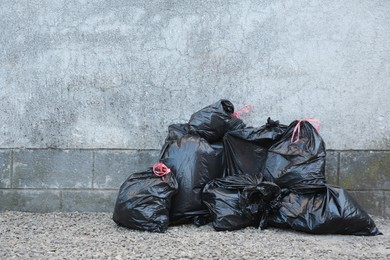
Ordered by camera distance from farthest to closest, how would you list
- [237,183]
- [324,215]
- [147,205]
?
1. [237,183]
2. [147,205]
3. [324,215]

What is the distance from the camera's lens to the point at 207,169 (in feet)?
17.9

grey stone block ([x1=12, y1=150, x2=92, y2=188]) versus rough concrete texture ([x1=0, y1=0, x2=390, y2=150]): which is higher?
rough concrete texture ([x1=0, y1=0, x2=390, y2=150])

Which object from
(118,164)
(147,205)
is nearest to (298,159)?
(147,205)

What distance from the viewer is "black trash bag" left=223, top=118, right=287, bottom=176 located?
5.55 meters

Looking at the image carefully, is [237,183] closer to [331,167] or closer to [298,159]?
[298,159]

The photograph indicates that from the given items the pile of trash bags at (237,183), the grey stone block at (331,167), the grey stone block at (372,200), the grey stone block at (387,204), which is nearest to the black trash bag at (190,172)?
the pile of trash bags at (237,183)

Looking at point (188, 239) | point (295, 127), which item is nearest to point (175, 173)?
point (188, 239)

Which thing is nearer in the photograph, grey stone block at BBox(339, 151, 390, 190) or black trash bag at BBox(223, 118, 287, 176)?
black trash bag at BBox(223, 118, 287, 176)

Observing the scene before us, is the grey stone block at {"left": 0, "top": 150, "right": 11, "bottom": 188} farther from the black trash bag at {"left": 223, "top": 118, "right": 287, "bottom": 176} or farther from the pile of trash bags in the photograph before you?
the black trash bag at {"left": 223, "top": 118, "right": 287, "bottom": 176}

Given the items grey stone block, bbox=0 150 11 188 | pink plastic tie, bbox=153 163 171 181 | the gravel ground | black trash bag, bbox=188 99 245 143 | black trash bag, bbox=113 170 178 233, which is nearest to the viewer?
the gravel ground

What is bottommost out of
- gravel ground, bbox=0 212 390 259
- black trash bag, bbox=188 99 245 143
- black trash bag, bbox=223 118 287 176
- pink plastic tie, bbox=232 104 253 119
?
gravel ground, bbox=0 212 390 259

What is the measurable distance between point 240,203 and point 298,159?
2.00 ft

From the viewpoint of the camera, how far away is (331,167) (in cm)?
579

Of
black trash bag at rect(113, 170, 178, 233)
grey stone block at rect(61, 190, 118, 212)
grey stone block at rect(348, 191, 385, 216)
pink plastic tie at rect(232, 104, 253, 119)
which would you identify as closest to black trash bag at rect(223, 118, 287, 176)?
pink plastic tie at rect(232, 104, 253, 119)
